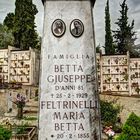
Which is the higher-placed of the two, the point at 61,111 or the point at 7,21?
the point at 7,21

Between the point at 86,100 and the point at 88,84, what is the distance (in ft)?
0.65

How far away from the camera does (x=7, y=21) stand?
3909 centimetres

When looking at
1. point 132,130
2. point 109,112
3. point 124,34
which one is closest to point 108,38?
point 124,34

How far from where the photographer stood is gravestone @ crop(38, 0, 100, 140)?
5926mm

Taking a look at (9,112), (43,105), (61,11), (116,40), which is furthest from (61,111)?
(116,40)

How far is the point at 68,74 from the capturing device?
19.7 feet

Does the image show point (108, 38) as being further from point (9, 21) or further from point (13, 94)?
point (13, 94)

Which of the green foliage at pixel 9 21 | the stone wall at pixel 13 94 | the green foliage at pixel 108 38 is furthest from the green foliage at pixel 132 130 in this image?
the green foliage at pixel 9 21

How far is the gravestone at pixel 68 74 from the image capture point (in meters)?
5.93

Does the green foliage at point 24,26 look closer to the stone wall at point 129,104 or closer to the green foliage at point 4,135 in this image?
the stone wall at point 129,104

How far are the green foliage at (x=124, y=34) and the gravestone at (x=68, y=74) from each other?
105ft

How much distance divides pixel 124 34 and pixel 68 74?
3263 centimetres

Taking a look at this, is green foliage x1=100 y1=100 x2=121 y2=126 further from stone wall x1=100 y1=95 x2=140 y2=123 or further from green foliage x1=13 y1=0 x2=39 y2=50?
green foliage x1=13 y1=0 x2=39 y2=50

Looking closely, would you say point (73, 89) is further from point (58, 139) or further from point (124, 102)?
point (124, 102)
